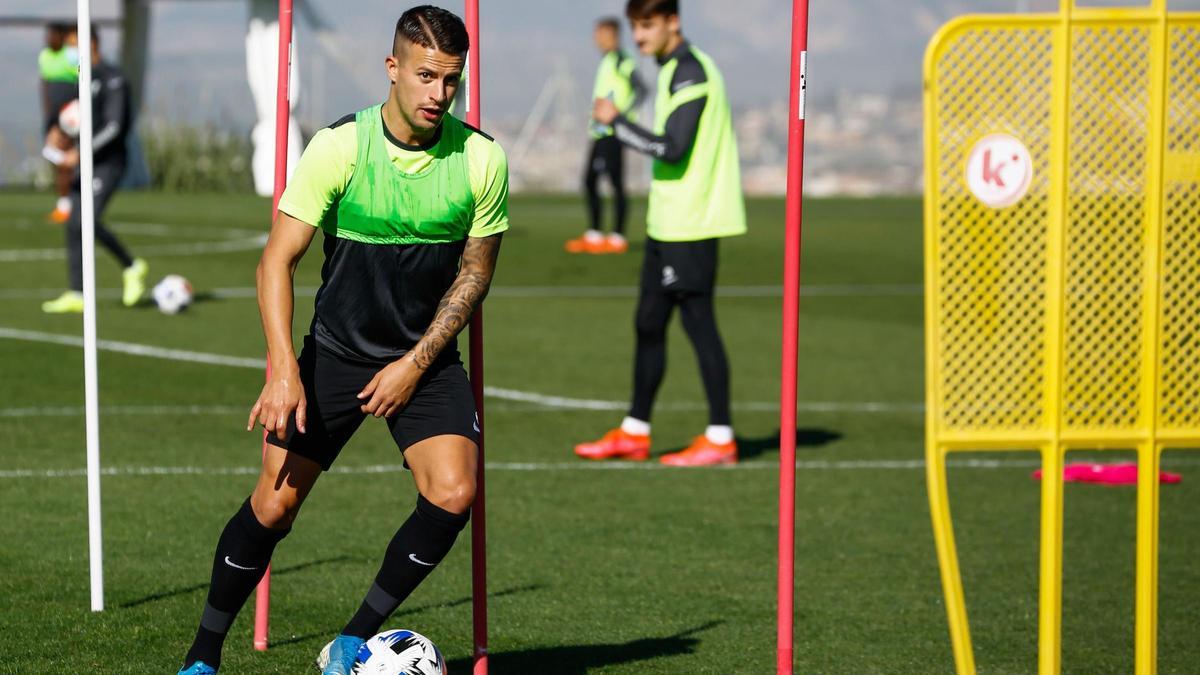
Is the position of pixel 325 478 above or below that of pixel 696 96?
below

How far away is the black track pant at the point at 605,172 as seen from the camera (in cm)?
1922

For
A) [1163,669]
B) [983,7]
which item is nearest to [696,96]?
[1163,669]

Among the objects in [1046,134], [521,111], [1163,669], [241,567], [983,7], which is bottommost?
[1163,669]

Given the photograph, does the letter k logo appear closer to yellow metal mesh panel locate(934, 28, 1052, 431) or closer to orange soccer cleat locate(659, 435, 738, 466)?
yellow metal mesh panel locate(934, 28, 1052, 431)

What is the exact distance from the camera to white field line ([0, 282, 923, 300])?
52.6 feet

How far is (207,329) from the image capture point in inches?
542

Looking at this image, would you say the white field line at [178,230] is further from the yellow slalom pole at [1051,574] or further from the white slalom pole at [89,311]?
the yellow slalom pole at [1051,574]

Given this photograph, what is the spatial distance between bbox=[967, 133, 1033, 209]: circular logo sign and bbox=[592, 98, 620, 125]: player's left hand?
183 inches

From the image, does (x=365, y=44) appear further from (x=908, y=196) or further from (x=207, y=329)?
(x=207, y=329)

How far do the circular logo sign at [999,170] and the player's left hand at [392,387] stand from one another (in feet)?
5.34

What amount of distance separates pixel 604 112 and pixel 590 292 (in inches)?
339

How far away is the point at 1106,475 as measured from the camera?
9.02 metres

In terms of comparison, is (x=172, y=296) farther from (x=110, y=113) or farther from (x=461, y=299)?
(x=461, y=299)

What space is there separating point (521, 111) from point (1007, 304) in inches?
1519
